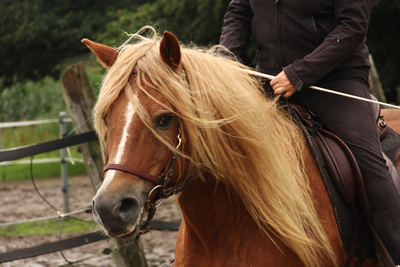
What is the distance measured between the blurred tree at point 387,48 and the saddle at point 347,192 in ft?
27.3

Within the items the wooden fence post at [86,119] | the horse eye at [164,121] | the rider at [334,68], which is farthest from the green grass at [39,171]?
the horse eye at [164,121]

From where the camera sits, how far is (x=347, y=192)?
224 centimetres

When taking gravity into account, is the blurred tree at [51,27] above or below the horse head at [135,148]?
below

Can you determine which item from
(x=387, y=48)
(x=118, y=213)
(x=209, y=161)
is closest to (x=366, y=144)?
(x=209, y=161)

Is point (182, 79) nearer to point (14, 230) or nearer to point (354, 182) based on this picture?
point (354, 182)

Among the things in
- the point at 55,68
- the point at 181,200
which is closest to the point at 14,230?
the point at 181,200

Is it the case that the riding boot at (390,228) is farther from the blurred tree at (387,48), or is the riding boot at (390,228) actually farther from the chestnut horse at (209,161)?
the blurred tree at (387,48)

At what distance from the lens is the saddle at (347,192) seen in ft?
7.38

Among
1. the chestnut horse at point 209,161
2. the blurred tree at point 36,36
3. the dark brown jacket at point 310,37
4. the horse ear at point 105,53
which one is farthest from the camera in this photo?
the blurred tree at point 36,36

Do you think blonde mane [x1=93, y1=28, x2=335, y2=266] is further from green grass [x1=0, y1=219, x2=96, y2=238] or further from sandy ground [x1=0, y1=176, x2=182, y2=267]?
green grass [x1=0, y1=219, x2=96, y2=238]

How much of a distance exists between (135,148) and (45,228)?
6.01 meters

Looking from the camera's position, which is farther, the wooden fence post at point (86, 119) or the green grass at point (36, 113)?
Result: the green grass at point (36, 113)

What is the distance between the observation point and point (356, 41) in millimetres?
2379

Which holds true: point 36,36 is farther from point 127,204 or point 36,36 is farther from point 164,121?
point 127,204
